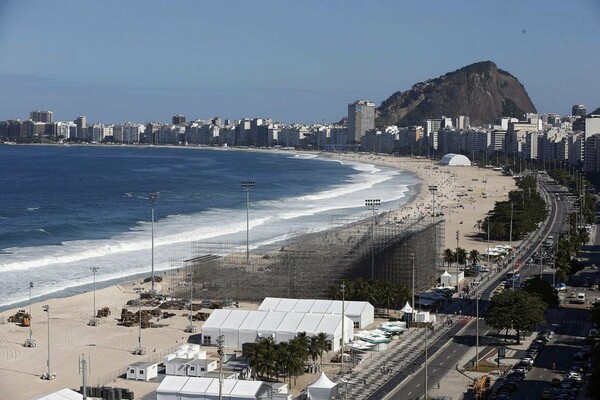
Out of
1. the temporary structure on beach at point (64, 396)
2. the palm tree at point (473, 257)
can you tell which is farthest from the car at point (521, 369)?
the palm tree at point (473, 257)

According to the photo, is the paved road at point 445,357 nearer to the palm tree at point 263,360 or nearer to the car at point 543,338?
the car at point 543,338

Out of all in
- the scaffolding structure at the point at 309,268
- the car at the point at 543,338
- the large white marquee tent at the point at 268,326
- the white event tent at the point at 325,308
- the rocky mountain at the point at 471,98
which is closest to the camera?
the large white marquee tent at the point at 268,326

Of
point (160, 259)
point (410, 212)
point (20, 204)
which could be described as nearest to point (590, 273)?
point (160, 259)

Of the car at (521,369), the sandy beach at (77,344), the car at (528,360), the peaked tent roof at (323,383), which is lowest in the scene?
the sandy beach at (77,344)

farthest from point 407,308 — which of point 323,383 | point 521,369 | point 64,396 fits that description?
point 64,396

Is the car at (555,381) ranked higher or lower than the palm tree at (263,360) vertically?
lower

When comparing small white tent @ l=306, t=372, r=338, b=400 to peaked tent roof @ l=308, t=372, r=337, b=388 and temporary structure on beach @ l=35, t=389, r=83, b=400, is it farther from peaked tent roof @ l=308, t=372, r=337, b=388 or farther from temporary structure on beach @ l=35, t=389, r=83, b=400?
temporary structure on beach @ l=35, t=389, r=83, b=400

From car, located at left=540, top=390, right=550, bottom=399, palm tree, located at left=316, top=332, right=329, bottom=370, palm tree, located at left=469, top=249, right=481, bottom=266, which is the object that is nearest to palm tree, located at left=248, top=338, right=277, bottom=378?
palm tree, located at left=316, top=332, right=329, bottom=370

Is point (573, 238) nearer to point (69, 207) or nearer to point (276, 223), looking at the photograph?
point (276, 223)
